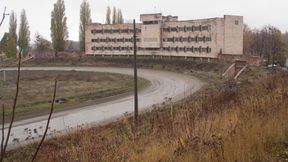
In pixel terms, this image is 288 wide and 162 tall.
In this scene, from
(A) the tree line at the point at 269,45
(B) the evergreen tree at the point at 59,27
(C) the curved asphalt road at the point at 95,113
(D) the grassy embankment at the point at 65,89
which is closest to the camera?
(C) the curved asphalt road at the point at 95,113

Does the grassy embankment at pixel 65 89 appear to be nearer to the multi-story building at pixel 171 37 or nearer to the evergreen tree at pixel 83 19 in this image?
the multi-story building at pixel 171 37

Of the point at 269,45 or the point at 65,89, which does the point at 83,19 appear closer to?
the point at 269,45

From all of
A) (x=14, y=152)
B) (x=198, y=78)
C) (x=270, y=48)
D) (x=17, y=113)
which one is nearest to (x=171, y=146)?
(x=14, y=152)

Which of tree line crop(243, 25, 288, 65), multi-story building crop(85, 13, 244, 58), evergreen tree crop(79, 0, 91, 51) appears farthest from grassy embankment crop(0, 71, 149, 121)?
tree line crop(243, 25, 288, 65)

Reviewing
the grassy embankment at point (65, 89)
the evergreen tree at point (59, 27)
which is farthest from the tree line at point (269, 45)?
the evergreen tree at point (59, 27)

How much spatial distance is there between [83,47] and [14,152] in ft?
252

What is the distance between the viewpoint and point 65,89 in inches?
1886

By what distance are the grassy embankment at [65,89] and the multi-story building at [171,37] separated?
18.5m

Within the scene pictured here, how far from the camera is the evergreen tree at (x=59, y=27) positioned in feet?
292

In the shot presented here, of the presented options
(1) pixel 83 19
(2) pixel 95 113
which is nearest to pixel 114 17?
(1) pixel 83 19

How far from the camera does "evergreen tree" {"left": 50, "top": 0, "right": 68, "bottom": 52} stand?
292ft

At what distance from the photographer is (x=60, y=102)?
3753 centimetres

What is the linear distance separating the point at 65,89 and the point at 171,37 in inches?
1387

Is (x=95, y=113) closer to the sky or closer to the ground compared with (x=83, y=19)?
closer to the ground
